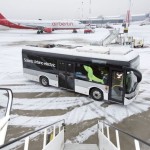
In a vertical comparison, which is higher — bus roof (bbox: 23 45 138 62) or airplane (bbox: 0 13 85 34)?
airplane (bbox: 0 13 85 34)

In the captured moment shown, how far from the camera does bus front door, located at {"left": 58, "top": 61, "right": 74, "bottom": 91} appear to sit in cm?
1291

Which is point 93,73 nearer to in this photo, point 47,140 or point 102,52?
point 102,52

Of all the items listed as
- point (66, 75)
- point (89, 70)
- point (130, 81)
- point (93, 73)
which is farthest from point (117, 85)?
point (66, 75)

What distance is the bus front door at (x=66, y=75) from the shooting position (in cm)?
1291

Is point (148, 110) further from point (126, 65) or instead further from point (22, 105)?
point (22, 105)

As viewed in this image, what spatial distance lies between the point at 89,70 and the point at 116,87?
182cm

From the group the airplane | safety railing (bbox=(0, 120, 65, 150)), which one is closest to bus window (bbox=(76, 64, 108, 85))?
safety railing (bbox=(0, 120, 65, 150))

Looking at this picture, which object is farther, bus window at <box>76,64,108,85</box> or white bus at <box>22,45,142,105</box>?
bus window at <box>76,64,108,85</box>

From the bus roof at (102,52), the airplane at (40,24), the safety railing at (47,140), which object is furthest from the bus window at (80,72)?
the airplane at (40,24)

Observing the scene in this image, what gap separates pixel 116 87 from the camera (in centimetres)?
1121

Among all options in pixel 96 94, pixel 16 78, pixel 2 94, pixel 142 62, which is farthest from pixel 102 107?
pixel 142 62

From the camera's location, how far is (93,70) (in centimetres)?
1195

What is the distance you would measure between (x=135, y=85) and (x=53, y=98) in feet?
15.5

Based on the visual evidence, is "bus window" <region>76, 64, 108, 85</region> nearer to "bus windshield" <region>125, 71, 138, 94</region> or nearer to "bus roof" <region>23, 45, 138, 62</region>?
"bus roof" <region>23, 45, 138, 62</region>
